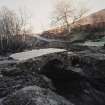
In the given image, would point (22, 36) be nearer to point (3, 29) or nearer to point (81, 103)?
point (3, 29)

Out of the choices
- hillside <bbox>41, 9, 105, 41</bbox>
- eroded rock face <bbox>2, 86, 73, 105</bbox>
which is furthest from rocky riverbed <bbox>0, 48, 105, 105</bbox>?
hillside <bbox>41, 9, 105, 41</bbox>

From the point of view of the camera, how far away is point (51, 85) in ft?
27.1

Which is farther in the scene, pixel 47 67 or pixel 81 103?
pixel 47 67

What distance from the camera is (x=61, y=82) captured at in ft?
29.5

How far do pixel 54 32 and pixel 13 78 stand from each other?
3648 centimetres

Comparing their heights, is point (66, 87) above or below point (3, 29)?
below

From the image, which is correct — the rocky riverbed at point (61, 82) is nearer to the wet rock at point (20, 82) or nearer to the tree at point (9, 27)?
the wet rock at point (20, 82)

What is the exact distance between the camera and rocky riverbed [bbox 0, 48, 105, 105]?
616cm

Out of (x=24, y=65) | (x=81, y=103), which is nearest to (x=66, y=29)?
(x=24, y=65)

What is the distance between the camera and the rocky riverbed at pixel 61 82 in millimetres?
6159

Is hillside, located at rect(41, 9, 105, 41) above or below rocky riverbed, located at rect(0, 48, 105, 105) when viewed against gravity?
above

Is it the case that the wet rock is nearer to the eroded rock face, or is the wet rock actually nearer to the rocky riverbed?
the rocky riverbed

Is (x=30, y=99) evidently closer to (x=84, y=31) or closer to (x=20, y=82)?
(x=20, y=82)

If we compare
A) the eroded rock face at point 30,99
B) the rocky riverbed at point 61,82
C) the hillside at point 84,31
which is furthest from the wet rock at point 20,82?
the hillside at point 84,31
